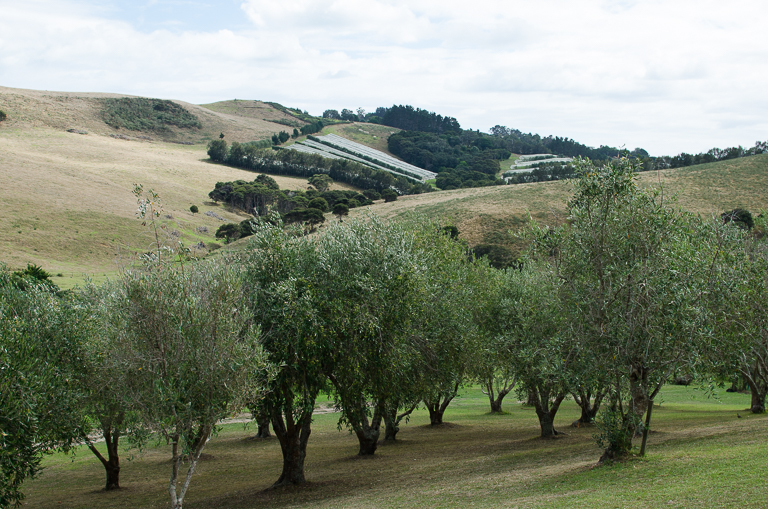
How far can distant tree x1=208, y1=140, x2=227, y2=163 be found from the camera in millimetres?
160887

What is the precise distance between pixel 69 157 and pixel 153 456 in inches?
4770

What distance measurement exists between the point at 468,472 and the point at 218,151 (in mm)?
155869

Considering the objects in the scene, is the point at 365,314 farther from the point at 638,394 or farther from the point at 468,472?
the point at 638,394

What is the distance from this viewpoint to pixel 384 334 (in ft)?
63.0

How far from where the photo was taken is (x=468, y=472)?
67.8ft

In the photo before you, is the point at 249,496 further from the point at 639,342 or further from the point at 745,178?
the point at 745,178

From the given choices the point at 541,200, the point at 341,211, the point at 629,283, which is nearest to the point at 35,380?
the point at 629,283

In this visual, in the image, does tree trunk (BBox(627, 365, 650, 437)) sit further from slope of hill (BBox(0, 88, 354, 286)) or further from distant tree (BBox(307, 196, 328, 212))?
distant tree (BBox(307, 196, 328, 212))

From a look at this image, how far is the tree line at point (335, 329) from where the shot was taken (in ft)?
49.7

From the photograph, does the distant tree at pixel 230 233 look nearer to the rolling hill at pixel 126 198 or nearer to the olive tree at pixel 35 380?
the rolling hill at pixel 126 198

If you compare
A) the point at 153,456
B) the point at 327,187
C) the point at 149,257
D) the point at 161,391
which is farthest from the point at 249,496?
the point at 327,187

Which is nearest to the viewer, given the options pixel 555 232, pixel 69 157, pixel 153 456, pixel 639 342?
pixel 639 342

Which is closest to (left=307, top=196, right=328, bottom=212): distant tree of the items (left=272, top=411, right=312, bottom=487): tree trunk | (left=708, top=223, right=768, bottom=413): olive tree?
(left=272, top=411, right=312, bottom=487): tree trunk

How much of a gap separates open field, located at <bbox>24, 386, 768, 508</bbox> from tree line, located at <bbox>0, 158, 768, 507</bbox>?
1818 mm
